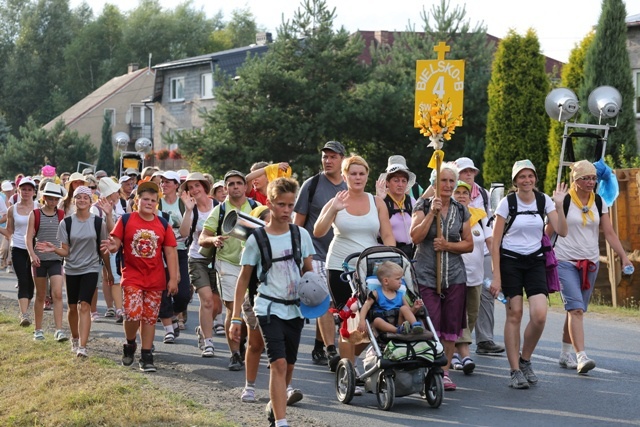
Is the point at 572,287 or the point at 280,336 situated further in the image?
the point at 572,287

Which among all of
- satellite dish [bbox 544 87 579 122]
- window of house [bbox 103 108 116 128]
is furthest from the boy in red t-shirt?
window of house [bbox 103 108 116 128]

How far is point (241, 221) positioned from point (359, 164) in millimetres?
1530

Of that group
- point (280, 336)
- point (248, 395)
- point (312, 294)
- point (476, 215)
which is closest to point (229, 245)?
point (476, 215)

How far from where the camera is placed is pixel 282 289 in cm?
811

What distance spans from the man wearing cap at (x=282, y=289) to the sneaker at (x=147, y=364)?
2866mm

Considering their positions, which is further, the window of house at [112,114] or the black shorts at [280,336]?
the window of house at [112,114]

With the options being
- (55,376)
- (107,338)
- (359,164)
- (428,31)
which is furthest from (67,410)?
(428,31)

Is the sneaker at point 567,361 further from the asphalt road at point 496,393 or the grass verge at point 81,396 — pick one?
the grass verge at point 81,396

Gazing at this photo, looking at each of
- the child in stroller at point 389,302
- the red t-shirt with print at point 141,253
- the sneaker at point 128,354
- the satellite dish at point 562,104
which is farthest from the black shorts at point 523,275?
the satellite dish at point 562,104

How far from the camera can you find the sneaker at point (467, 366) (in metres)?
10.6

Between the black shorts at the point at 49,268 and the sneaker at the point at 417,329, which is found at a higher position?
the sneaker at the point at 417,329

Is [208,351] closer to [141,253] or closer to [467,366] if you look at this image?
[141,253]

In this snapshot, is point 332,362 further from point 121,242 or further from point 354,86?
point 354,86

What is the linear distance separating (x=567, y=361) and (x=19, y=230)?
7312mm
